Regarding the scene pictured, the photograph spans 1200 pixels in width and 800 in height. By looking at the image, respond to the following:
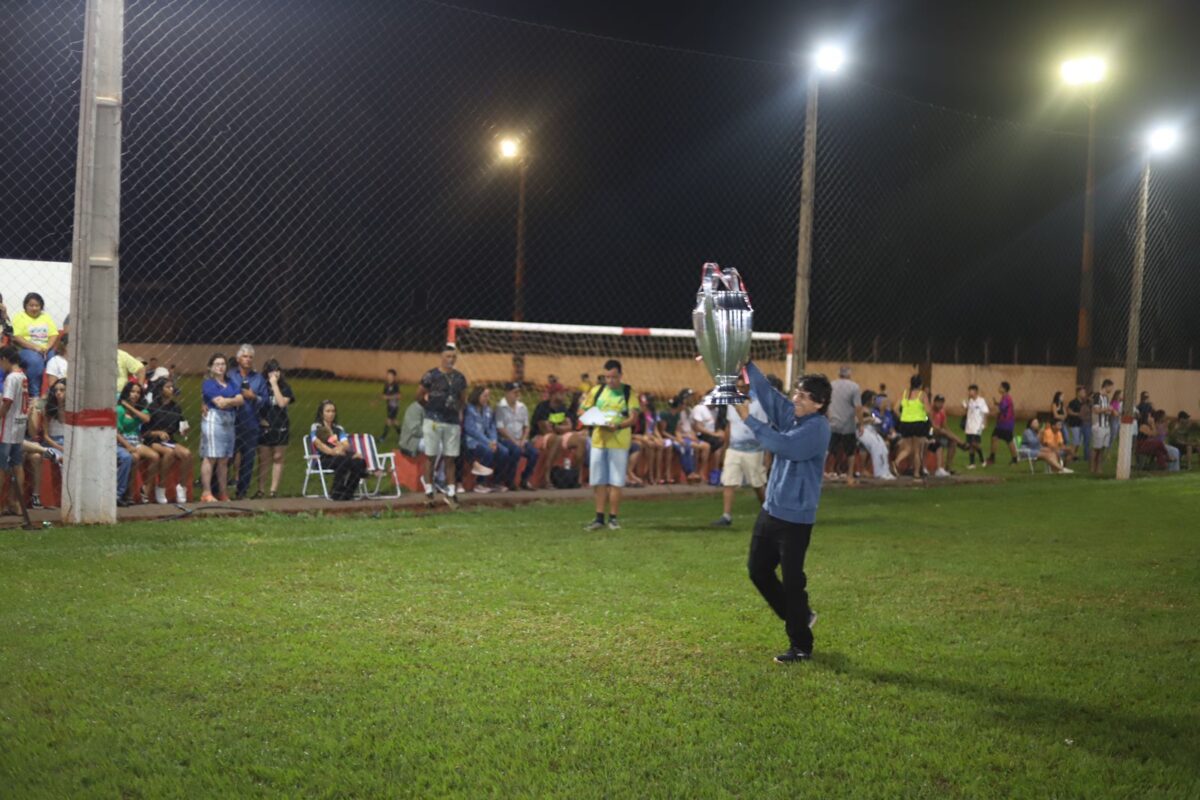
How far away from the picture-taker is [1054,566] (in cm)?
1094

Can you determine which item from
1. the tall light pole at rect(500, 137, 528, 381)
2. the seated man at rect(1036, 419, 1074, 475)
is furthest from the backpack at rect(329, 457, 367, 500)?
the seated man at rect(1036, 419, 1074, 475)

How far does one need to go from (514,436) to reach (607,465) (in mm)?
4225

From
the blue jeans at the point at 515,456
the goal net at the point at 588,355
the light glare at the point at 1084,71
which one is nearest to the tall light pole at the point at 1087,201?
the light glare at the point at 1084,71

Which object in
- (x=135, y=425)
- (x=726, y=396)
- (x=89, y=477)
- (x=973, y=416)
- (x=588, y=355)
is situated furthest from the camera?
(x=588, y=355)

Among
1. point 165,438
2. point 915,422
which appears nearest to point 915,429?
point 915,422

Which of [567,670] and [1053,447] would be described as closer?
[567,670]

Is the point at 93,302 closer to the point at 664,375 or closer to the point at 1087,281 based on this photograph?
the point at 664,375

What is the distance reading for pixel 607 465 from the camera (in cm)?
1277

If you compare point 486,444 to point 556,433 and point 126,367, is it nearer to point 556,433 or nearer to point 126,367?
point 556,433

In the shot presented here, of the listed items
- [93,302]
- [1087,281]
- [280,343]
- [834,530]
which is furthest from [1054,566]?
[280,343]

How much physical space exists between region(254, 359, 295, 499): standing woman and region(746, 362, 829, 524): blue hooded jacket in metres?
8.84

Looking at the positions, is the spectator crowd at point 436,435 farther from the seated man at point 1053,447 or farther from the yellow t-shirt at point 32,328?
the seated man at point 1053,447

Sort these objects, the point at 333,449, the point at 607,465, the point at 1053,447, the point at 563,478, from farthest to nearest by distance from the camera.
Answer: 1. the point at 1053,447
2. the point at 563,478
3. the point at 333,449
4. the point at 607,465

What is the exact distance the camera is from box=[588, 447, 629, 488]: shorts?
12758 mm
